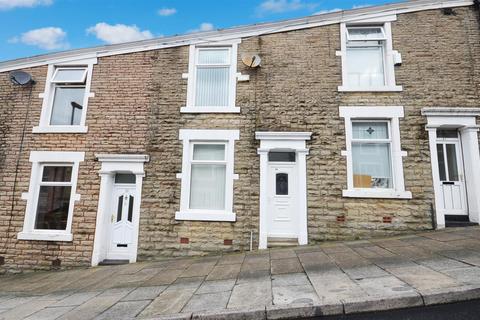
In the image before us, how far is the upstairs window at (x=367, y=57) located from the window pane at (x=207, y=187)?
4388mm

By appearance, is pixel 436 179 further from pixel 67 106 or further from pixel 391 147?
pixel 67 106

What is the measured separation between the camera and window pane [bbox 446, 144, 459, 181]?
7805mm


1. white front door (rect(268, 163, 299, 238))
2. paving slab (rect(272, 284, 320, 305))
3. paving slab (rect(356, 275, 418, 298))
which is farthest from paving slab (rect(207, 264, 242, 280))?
paving slab (rect(356, 275, 418, 298))

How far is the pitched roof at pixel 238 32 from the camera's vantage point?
8.47 metres

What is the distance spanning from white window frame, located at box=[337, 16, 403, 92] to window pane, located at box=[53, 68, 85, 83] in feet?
26.6

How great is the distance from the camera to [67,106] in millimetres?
8836

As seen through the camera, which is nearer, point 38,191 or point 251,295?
point 251,295

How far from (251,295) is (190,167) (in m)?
4.55

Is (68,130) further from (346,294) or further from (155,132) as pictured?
(346,294)

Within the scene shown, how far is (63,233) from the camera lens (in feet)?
25.8

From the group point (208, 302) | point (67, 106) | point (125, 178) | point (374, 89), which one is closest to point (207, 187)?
point (125, 178)

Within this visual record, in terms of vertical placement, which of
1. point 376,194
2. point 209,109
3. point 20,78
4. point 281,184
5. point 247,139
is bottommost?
point 376,194

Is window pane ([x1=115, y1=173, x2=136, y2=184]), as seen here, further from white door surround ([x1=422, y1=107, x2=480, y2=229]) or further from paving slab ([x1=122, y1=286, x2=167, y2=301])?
white door surround ([x1=422, y1=107, x2=480, y2=229])

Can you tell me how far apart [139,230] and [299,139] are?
514cm
